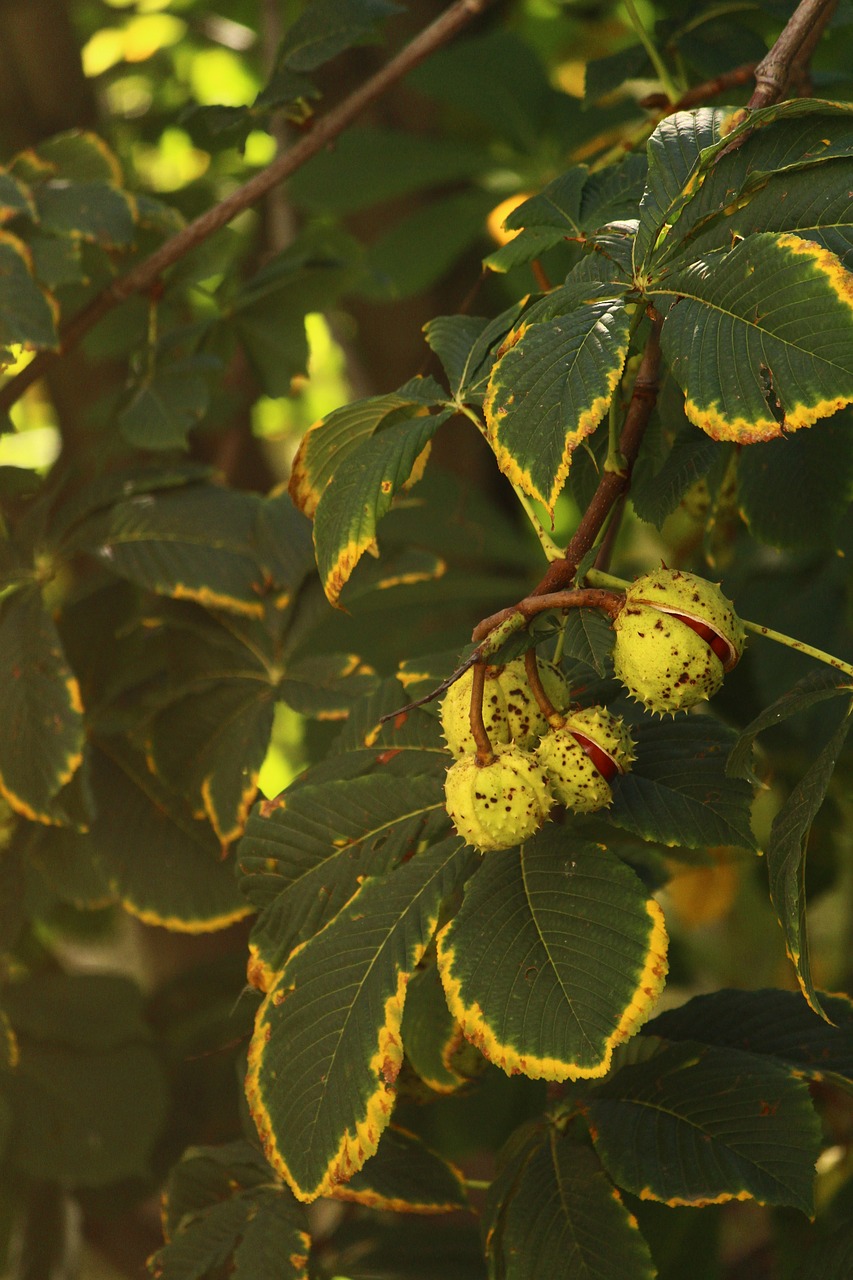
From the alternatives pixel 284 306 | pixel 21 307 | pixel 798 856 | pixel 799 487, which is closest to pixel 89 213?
pixel 21 307

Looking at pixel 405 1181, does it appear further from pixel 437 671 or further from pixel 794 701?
pixel 794 701

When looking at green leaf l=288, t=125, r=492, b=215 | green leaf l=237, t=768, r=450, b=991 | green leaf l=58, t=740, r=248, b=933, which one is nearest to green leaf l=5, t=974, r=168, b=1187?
green leaf l=58, t=740, r=248, b=933

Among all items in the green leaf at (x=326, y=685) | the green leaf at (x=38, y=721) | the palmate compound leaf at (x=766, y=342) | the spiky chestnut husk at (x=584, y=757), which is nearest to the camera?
the palmate compound leaf at (x=766, y=342)

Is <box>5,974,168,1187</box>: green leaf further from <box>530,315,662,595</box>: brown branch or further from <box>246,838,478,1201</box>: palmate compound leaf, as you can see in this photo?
<box>530,315,662,595</box>: brown branch

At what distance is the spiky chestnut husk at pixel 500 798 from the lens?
73cm

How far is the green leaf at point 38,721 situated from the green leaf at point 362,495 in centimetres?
46

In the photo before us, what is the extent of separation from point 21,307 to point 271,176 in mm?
354

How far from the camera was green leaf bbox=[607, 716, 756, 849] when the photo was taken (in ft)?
2.61

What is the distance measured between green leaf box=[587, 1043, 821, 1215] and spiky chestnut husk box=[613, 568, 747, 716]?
33 cm

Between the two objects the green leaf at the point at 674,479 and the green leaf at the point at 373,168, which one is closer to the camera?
the green leaf at the point at 674,479

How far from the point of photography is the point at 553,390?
692 millimetres

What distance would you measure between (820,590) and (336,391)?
2752 millimetres

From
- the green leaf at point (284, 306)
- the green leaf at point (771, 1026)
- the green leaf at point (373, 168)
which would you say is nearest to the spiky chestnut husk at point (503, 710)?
the green leaf at point (771, 1026)

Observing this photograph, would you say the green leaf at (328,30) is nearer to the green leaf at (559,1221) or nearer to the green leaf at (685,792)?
the green leaf at (685,792)
